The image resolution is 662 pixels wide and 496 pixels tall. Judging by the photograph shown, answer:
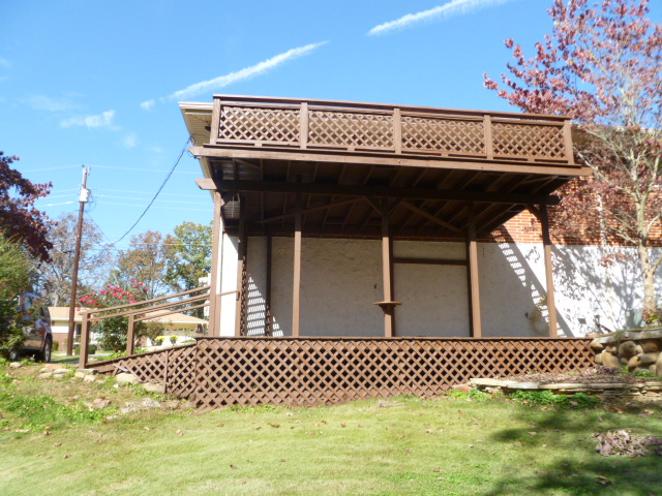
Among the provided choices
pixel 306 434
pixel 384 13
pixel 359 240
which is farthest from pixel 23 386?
pixel 384 13

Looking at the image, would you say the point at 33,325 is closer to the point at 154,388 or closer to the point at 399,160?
the point at 154,388

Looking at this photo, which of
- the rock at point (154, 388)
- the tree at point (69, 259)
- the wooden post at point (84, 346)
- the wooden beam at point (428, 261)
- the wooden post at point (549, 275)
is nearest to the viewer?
the rock at point (154, 388)

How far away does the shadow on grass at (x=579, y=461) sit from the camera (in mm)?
4148

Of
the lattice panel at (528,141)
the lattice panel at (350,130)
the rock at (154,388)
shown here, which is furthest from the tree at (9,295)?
the lattice panel at (528,141)

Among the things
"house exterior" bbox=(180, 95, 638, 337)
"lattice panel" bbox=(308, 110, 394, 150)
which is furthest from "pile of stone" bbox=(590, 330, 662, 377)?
"lattice panel" bbox=(308, 110, 394, 150)

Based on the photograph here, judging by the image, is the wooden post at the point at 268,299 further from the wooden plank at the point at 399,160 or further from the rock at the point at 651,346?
the rock at the point at 651,346

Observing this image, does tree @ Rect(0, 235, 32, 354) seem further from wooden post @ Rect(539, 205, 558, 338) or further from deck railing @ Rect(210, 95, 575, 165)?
wooden post @ Rect(539, 205, 558, 338)

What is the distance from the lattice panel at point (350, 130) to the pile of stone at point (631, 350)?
16.4 ft

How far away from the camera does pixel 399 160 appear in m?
8.52

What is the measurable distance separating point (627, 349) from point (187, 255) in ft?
124

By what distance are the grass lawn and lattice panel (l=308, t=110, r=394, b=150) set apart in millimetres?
4165

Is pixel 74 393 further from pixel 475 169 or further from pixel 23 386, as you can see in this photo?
pixel 475 169

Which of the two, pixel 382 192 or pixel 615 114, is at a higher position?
pixel 615 114

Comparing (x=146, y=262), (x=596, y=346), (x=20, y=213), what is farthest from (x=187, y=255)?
(x=596, y=346)
